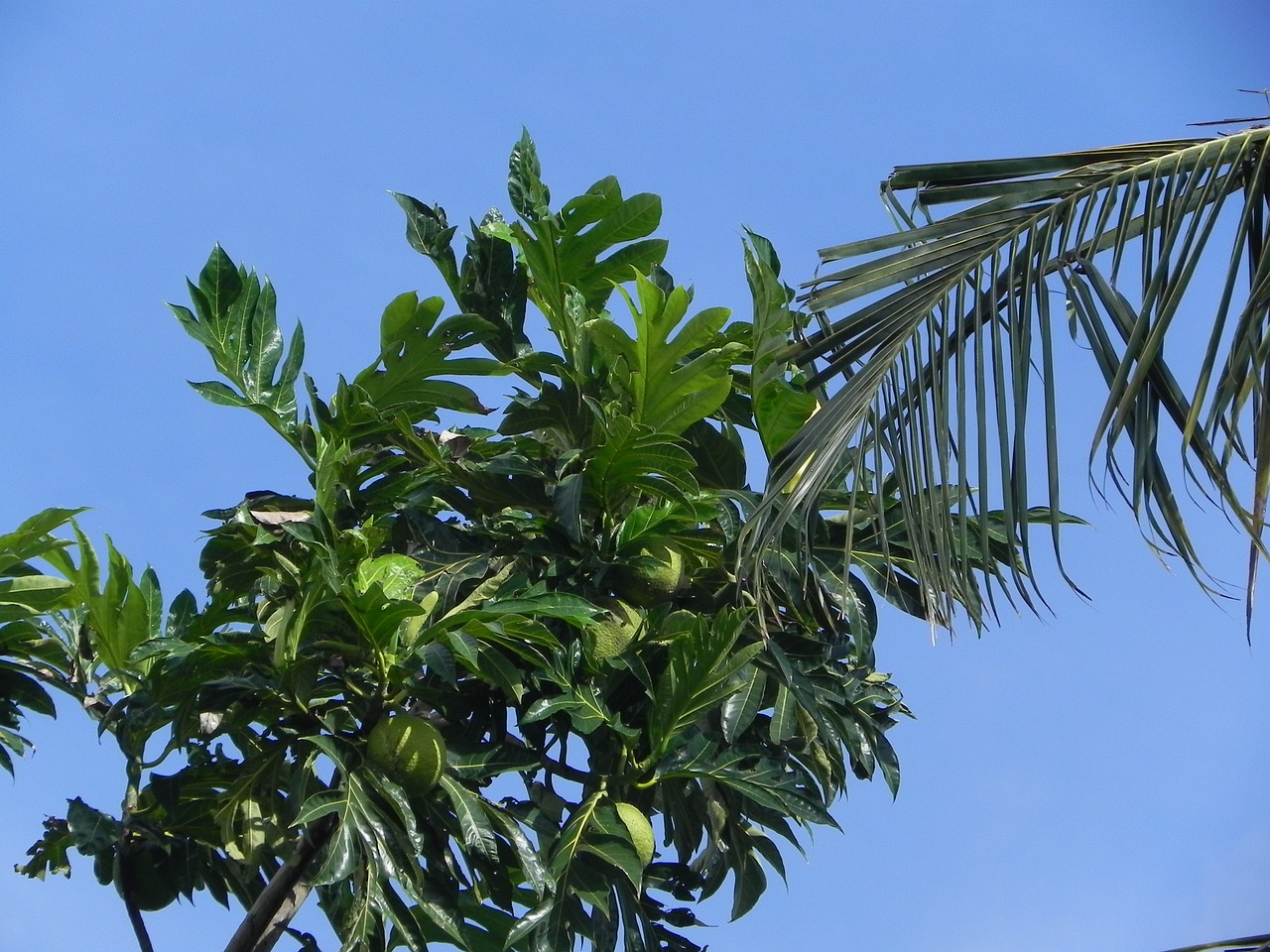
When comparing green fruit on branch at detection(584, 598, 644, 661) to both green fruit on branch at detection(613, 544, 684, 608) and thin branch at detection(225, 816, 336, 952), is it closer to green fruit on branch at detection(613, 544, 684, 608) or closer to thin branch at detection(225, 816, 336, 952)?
green fruit on branch at detection(613, 544, 684, 608)

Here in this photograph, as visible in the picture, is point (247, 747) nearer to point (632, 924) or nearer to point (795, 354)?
point (632, 924)

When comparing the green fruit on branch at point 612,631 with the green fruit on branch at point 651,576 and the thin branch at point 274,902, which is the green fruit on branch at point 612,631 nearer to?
the green fruit on branch at point 651,576

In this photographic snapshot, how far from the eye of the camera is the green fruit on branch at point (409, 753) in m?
2.88

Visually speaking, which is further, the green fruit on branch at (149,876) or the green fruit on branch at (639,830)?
the green fruit on branch at (149,876)

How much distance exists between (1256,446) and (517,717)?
4.96 ft

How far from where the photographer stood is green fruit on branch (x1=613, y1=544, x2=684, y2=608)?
3168 mm

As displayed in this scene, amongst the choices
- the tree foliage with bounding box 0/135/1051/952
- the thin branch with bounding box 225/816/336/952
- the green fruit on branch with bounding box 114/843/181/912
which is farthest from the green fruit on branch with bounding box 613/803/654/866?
the green fruit on branch with bounding box 114/843/181/912

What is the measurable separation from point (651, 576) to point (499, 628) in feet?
1.39

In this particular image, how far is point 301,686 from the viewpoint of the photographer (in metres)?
2.98

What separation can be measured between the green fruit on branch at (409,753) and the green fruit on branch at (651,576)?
532mm

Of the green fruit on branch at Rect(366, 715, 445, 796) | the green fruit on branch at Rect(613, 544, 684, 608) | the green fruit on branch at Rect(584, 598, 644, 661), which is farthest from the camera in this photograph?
the green fruit on branch at Rect(613, 544, 684, 608)

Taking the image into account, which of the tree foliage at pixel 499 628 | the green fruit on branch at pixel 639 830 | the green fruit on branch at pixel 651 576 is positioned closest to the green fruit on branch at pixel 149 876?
the tree foliage at pixel 499 628

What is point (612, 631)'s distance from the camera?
3.08 m

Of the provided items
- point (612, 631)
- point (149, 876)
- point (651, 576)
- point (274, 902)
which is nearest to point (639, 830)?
point (612, 631)
